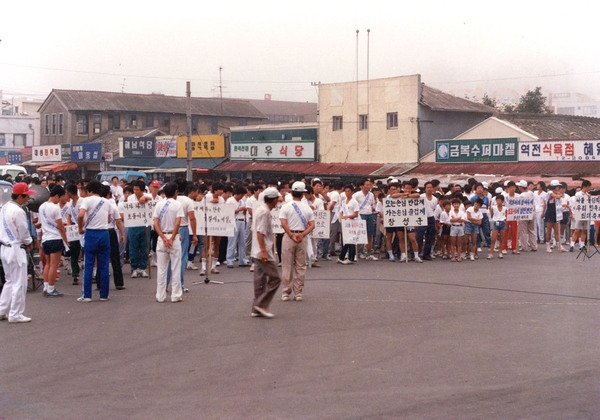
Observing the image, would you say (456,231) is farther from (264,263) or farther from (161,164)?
(161,164)

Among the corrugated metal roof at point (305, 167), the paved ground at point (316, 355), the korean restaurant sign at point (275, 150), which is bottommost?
the paved ground at point (316, 355)

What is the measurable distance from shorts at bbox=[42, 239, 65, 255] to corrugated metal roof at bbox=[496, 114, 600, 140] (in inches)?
1223

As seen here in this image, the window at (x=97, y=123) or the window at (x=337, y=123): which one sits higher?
the window at (x=97, y=123)

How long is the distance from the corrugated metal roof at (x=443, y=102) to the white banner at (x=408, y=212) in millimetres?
24977

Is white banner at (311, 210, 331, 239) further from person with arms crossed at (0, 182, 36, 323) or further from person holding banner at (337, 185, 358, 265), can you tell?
person with arms crossed at (0, 182, 36, 323)

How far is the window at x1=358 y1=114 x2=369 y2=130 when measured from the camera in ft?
151

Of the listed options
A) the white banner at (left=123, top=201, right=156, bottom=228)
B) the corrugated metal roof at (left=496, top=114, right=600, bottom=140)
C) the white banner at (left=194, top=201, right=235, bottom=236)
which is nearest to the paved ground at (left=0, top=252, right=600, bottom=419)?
the white banner at (left=123, top=201, right=156, bottom=228)

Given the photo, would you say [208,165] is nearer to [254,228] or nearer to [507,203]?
[507,203]

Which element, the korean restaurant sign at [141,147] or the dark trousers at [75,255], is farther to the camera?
the korean restaurant sign at [141,147]

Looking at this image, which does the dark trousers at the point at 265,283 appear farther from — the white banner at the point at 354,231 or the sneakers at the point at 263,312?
the white banner at the point at 354,231

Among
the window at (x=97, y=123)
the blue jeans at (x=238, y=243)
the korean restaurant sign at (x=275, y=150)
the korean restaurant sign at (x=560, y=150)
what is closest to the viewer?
the blue jeans at (x=238, y=243)

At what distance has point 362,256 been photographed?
20.9 metres

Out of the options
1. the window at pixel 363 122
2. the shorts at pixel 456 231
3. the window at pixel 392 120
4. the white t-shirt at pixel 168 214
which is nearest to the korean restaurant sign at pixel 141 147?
the window at pixel 363 122

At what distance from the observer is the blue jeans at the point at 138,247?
1642 centimetres
